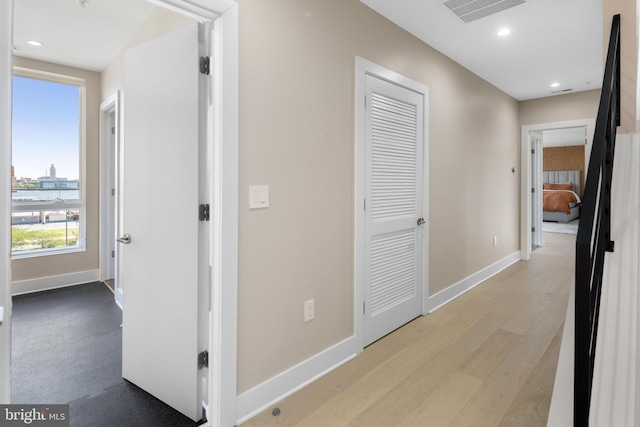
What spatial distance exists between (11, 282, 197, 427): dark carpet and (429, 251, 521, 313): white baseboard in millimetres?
2478

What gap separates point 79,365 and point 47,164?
283 cm

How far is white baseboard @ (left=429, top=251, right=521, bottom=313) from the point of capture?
11.1 ft

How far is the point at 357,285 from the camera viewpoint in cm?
248

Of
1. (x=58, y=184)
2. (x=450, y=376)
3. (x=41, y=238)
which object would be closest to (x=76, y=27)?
(x=58, y=184)

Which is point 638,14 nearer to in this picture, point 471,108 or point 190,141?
point 471,108

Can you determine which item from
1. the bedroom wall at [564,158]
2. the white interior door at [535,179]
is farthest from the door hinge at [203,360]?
the bedroom wall at [564,158]

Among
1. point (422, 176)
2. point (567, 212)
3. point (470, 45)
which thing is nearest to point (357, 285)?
point (422, 176)

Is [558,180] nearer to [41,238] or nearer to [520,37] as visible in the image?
[520,37]

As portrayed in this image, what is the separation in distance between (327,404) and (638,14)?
2.97 m

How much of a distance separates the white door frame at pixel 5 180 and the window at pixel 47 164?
11.0 feet

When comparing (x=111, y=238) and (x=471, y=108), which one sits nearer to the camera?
(x=471, y=108)

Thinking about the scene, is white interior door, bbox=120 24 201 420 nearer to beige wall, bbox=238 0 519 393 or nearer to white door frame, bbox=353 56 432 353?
beige wall, bbox=238 0 519 393

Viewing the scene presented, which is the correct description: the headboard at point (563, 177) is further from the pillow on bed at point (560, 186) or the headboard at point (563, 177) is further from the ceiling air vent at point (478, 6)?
the ceiling air vent at point (478, 6)

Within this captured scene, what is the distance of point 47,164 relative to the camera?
3.96m
